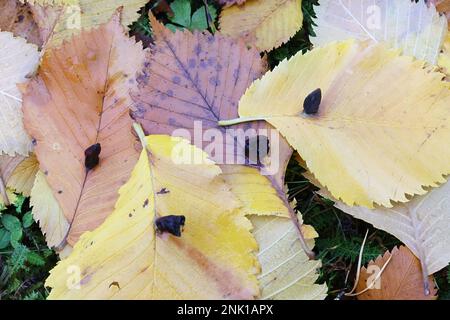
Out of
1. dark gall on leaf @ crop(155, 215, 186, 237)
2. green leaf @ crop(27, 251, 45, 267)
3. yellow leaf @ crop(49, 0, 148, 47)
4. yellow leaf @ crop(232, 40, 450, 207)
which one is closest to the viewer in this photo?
dark gall on leaf @ crop(155, 215, 186, 237)

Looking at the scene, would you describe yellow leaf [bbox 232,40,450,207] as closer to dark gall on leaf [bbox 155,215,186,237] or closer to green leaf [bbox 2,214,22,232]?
dark gall on leaf [bbox 155,215,186,237]

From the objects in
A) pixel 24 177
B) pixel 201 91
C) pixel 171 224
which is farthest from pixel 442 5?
pixel 24 177

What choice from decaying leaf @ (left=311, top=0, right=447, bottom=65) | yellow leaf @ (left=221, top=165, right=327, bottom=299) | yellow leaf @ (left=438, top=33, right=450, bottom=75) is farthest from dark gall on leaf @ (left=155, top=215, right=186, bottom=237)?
yellow leaf @ (left=438, top=33, right=450, bottom=75)

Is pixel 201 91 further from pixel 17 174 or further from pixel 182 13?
pixel 17 174

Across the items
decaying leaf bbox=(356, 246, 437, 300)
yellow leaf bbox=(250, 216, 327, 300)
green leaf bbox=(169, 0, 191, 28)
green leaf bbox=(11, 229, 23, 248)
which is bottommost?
decaying leaf bbox=(356, 246, 437, 300)

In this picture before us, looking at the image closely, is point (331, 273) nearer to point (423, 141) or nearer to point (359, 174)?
point (359, 174)
